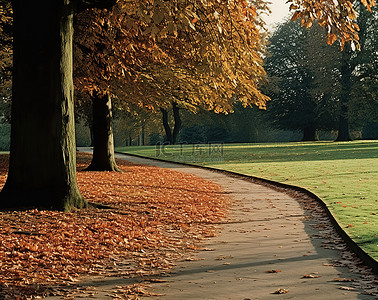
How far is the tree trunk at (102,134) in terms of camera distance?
72.0ft

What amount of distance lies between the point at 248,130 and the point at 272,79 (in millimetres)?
17493

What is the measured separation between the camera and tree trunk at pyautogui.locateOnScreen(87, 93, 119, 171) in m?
21.9

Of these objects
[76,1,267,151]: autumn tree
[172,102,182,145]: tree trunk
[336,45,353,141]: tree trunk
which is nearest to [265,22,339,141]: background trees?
[336,45,353,141]: tree trunk

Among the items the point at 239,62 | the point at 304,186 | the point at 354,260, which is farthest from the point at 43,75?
the point at 304,186

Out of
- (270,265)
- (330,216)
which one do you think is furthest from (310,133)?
(270,265)

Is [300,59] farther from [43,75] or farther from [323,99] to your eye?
[43,75]

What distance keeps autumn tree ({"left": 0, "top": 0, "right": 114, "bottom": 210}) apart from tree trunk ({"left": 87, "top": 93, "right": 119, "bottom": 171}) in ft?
35.7

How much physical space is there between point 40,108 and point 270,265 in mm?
5523

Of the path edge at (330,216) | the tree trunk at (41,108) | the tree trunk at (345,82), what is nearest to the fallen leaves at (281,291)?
the path edge at (330,216)

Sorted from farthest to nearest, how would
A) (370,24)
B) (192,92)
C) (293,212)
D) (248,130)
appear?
(248,130) → (370,24) → (192,92) → (293,212)

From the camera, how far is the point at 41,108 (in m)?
10.4

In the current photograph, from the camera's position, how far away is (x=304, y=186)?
17312 mm

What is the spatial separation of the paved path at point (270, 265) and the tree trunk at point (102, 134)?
11418 millimetres

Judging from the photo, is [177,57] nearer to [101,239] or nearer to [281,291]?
[101,239]
